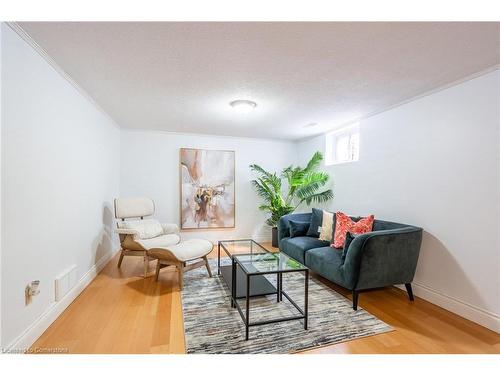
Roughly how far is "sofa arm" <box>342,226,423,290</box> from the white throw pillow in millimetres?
2476

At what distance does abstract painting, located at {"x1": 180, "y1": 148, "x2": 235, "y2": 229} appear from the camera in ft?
14.8

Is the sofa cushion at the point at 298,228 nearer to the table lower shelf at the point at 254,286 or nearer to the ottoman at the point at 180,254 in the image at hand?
the table lower shelf at the point at 254,286

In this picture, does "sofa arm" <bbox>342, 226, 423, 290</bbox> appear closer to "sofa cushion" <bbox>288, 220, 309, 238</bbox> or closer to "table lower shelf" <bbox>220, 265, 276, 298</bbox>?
"table lower shelf" <bbox>220, 265, 276, 298</bbox>

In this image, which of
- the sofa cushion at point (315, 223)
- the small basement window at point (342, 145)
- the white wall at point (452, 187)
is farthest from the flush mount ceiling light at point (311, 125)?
the sofa cushion at point (315, 223)

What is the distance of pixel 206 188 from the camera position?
459 cm

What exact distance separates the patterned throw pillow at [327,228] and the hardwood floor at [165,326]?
74cm

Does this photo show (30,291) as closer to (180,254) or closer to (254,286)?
(180,254)

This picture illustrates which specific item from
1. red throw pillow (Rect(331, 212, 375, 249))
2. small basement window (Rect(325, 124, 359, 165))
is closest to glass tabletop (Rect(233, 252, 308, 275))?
red throw pillow (Rect(331, 212, 375, 249))

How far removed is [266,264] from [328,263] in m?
0.69

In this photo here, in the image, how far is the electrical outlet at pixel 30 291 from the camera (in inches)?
64.2
